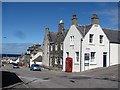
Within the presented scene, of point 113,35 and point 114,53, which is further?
point 113,35

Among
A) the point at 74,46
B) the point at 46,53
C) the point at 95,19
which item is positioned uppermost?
the point at 95,19

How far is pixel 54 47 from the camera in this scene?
176 feet

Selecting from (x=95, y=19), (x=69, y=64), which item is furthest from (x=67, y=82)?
(x=95, y=19)

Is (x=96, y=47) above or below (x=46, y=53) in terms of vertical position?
above

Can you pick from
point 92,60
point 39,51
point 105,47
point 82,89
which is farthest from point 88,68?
point 39,51

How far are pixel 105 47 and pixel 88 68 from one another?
4707 mm

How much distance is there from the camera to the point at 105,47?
4331 cm

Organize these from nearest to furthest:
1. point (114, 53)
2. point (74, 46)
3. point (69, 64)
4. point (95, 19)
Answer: point (95, 19) → point (74, 46) → point (69, 64) → point (114, 53)

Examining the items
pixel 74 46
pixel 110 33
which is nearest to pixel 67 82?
pixel 74 46

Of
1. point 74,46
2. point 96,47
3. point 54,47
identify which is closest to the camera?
point 96,47

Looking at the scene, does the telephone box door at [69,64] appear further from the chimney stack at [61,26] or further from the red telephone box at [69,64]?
the chimney stack at [61,26]

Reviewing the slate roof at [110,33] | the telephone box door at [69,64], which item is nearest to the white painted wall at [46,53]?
the telephone box door at [69,64]

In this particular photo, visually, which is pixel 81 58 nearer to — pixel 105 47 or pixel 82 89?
pixel 105 47

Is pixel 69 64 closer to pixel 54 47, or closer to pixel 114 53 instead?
pixel 114 53
